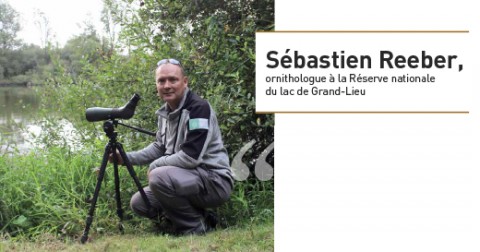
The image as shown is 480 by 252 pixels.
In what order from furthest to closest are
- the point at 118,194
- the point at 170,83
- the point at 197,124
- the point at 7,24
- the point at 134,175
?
the point at 7,24 → the point at 118,194 → the point at 134,175 → the point at 170,83 → the point at 197,124

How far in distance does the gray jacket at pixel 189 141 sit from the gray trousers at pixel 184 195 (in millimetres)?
→ 65

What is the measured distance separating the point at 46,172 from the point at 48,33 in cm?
267

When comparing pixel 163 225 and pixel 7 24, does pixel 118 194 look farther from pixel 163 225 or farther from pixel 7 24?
pixel 7 24

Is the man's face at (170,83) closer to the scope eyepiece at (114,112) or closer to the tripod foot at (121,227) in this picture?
the scope eyepiece at (114,112)

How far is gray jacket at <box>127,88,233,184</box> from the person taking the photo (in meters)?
3.66

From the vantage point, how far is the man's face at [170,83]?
375 cm

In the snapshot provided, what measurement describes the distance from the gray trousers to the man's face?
1.74 ft

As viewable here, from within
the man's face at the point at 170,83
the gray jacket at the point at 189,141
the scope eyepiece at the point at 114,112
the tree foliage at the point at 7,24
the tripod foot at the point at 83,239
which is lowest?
the tripod foot at the point at 83,239

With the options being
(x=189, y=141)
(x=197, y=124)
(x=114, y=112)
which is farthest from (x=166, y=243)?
(x=114, y=112)

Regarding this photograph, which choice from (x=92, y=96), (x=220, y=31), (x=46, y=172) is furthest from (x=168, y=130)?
(x=92, y=96)

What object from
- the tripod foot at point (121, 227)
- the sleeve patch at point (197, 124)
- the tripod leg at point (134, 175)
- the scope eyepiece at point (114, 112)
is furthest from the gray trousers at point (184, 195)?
the scope eyepiece at point (114, 112)

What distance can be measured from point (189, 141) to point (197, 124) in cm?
14

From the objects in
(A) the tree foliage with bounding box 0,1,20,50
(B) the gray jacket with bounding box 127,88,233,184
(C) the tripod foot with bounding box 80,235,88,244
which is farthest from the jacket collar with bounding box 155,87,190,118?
(A) the tree foliage with bounding box 0,1,20,50

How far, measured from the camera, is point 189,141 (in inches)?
144
